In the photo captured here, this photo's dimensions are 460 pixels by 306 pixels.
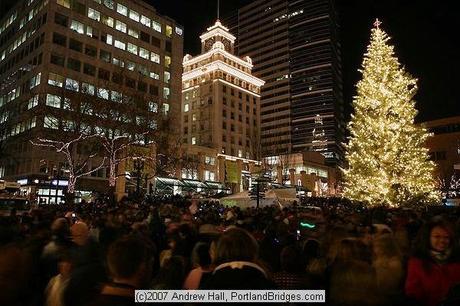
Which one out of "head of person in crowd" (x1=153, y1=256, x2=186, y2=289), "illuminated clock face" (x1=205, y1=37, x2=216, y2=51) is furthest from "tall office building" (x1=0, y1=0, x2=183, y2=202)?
"head of person in crowd" (x1=153, y1=256, x2=186, y2=289)

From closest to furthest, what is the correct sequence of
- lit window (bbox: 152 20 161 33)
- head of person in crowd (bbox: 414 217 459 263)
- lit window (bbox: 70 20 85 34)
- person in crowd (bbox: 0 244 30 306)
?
person in crowd (bbox: 0 244 30 306), head of person in crowd (bbox: 414 217 459 263), lit window (bbox: 70 20 85 34), lit window (bbox: 152 20 161 33)

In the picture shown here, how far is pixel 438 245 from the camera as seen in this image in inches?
160

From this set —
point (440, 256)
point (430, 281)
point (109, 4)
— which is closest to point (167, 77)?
point (109, 4)

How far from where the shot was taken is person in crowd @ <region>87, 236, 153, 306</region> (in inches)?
108

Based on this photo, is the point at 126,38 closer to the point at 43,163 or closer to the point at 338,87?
the point at 43,163

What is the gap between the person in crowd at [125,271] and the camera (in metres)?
2.74

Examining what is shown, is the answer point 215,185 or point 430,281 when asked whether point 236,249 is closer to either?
point 430,281

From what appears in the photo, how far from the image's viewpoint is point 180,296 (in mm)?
3477

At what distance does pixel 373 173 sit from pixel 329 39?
412 feet

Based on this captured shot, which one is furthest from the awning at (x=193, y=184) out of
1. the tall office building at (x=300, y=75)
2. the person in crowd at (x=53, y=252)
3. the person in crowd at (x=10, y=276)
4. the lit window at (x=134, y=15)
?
the tall office building at (x=300, y=75)

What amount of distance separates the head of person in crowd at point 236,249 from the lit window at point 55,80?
58.1 m

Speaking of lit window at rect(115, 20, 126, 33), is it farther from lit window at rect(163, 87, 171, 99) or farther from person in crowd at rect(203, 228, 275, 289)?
person in crowd at rect(203, 228, 275, 289)

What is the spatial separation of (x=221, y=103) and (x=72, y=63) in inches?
1607

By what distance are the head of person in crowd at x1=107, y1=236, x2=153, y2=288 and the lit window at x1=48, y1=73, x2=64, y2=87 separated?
5791cm
